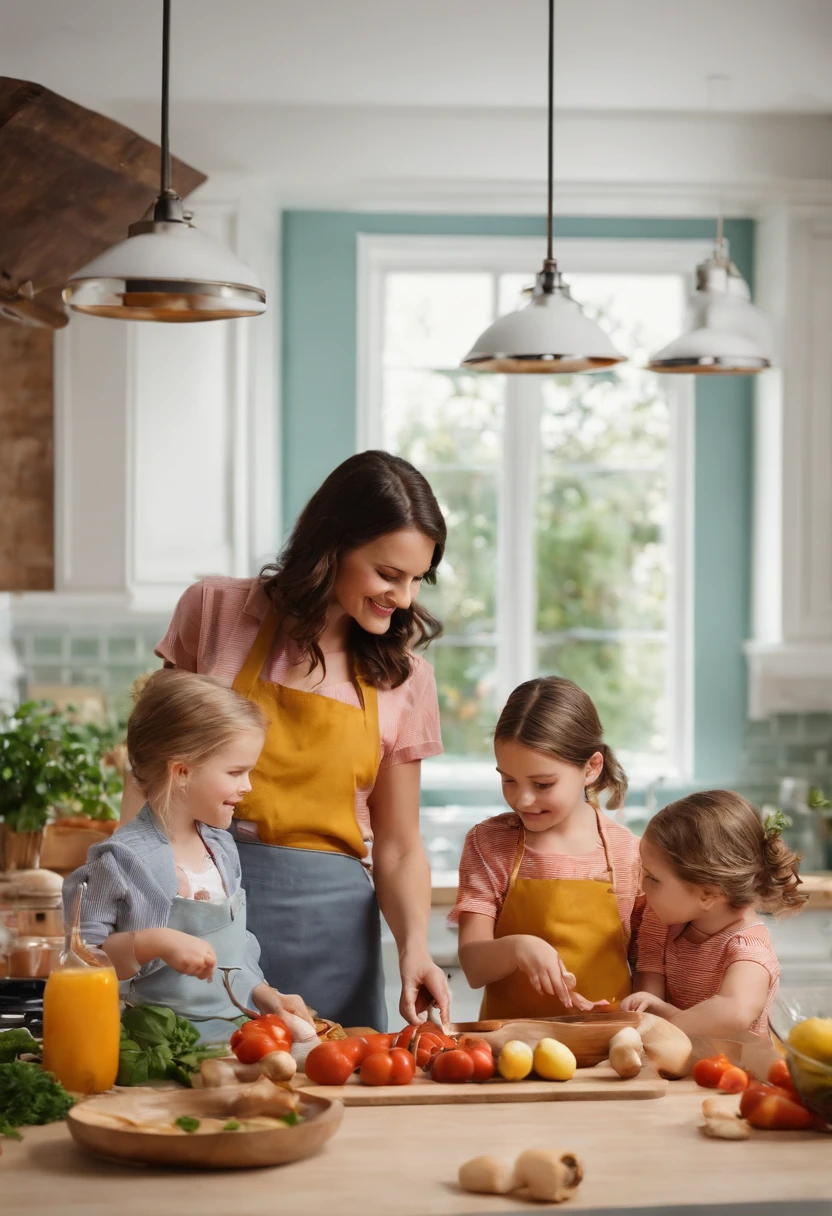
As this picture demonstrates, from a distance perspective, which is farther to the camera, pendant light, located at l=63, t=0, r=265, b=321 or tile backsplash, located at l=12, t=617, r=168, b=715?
tile backsplash, located at l=12, t=617, r=168, b=715

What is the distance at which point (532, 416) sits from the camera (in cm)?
477

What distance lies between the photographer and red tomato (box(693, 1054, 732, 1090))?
1.58m

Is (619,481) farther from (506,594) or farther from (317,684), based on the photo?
(317,684)

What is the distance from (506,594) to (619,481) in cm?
54

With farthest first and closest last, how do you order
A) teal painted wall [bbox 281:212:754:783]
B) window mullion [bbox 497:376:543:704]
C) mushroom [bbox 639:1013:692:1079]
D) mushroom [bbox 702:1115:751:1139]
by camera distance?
window mullion [bbox 497:376:543:704]
teal painted wall [bbox 281:212:754:783]
mushroom [bbox 639:1013:692:1079]
mushroom [bbox 702:1115:751:1139]

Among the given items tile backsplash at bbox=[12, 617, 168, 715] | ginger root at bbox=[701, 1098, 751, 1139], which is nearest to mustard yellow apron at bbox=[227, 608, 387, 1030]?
ginger root at bbox=[701, 1098, 751, 1139]

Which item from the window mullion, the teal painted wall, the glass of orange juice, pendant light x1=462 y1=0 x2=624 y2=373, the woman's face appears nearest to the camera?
the glass of orange juice

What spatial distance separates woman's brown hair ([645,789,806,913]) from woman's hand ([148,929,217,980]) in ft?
2.17

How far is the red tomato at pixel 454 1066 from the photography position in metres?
1.57

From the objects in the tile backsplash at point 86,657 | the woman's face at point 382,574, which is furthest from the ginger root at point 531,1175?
the tile backsplash at point 86,657

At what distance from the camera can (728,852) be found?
1.92m

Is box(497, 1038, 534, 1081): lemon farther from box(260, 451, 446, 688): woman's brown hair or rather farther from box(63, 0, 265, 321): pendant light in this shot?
box(63, 0, 265, 321): pendant light

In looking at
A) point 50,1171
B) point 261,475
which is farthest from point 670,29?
point 50,1171

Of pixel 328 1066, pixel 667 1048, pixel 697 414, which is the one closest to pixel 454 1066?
pixel 328 1066
